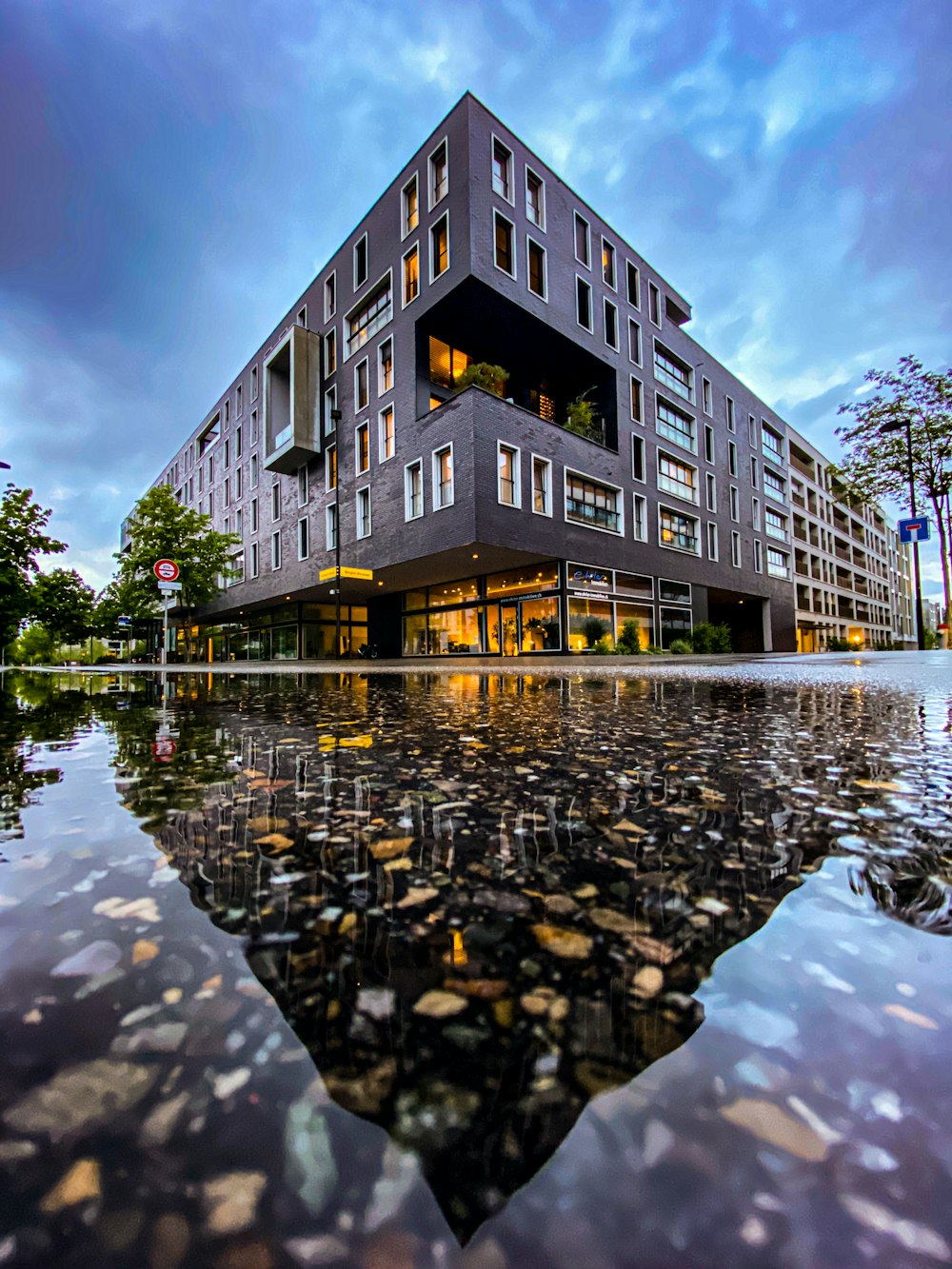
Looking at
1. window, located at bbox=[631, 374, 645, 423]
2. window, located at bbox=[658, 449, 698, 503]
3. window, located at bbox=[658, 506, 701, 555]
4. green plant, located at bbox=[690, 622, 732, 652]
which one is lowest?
green plant, located at bbox=[690, 622, 732, 652]

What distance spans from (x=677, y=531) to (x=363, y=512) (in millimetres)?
16418

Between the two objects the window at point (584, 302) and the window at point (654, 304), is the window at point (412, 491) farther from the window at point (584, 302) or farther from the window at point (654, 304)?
the window at point (654, 304)

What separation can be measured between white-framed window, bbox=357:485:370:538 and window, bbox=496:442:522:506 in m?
7.25

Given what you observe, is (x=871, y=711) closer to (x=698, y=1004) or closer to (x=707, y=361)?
(x=698, y=1004)

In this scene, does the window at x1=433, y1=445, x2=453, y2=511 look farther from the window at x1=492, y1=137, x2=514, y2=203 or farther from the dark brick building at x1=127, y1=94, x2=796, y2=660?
the window at x1=492, y1=137, x2=514, y2=203

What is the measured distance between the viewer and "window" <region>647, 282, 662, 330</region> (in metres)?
26.2

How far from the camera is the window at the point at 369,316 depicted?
22266mm

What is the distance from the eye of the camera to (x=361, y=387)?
2398 cm

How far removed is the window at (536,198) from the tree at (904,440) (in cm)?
1508

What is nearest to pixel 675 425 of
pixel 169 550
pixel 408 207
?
pixel 408 207

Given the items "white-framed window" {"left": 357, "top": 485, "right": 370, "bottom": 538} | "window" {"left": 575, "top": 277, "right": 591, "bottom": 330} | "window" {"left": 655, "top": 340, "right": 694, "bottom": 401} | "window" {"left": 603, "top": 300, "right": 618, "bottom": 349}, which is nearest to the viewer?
"window" {"left": 575, "top": 277, "right": 591, "bottom": 330}

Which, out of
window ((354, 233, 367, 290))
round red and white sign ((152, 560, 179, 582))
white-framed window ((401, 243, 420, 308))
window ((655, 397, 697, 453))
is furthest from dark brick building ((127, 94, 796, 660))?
round red and white sign ((152, 560, 179, 582))

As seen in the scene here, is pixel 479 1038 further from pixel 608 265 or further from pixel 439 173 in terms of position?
pixel 608 265

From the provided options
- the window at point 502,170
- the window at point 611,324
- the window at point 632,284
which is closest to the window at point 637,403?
the window at point 611,324
